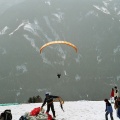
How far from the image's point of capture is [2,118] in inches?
736

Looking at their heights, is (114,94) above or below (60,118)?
above

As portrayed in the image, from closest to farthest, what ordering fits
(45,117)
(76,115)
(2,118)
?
(2,118)
(45,117)
(76,115)

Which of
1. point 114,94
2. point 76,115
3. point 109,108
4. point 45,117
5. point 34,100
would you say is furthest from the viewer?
point 34,100

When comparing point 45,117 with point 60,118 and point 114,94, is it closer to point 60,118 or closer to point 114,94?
point 60,118

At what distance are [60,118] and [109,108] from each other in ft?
12.8

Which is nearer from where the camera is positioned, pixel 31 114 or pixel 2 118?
pixel 2 118

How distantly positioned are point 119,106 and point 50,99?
15.9 feet

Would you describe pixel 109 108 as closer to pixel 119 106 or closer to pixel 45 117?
pixel 119 106

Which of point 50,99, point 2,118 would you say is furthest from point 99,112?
point 2,118

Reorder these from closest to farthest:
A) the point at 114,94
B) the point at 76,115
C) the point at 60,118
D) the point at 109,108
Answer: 1. the point at 109,108
2. the point at 60,118
3. the point at 76,115
4. the point at 114,94

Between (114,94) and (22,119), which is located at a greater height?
(114,94)

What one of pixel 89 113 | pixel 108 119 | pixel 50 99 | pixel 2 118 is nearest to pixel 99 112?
pixel 89 113

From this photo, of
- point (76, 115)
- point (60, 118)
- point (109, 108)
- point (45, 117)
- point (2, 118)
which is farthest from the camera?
point (76, 115)

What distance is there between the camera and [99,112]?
89.2ft
